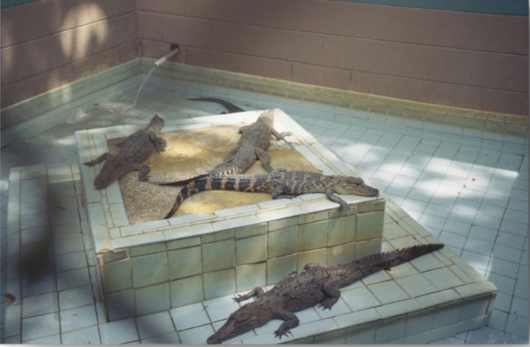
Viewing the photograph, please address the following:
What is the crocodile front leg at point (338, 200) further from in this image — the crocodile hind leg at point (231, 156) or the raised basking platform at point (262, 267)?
the crocodile hind leg at point (231, 156)

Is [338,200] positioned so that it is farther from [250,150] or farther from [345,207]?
[250,150]

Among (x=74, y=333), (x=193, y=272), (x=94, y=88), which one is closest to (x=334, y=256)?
(x=193, y=272)

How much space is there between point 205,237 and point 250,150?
4.13 ft

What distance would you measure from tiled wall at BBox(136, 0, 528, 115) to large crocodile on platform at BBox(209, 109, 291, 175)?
2.02 metres

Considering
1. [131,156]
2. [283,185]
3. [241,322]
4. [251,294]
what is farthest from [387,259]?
[131,156]

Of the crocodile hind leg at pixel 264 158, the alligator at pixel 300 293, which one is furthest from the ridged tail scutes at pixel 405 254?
the crocodile hind leg at pixel 264 158

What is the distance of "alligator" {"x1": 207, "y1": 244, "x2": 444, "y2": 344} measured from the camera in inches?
129

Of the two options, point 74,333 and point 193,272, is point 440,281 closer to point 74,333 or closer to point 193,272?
point 193,272

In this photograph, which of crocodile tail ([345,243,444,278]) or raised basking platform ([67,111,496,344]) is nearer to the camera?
raised basking platform ([67,111,496,344])

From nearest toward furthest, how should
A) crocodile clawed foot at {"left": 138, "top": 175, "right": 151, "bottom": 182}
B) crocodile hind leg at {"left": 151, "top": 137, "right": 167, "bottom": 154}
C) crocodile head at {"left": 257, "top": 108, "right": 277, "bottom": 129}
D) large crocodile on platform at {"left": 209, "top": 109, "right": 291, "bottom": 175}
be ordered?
crocodile clawed foot at {"left": 138, "top": 175, "right": 151, "bottom": 182} → large crocodile on platform at {"left": 209, "top": 109, "right": 291, "bottom": 175} → crocodile hind leg at {"left": 151, "top": 137, "right": 167, "bottom": 154} → crocodile head at {"left": 257, "top": 108, "right": 277, "bottom": 129}

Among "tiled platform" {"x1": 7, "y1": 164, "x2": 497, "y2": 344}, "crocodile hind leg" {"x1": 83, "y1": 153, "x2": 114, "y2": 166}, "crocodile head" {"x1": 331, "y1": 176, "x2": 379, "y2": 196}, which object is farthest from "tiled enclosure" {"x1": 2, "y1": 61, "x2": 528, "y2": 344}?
"crocodile head" {"x1": 331, "y1": 176, "x2": 379, "y2": 196}

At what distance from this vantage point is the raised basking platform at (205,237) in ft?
10.8

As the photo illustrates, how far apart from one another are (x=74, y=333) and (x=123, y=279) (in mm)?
437

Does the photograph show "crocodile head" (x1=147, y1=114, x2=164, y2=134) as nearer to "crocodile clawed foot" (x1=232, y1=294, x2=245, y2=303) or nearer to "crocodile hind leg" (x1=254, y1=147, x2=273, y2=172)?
"crocodile hind leg" (x1=254, y1=147, x2=273, y2=172)
